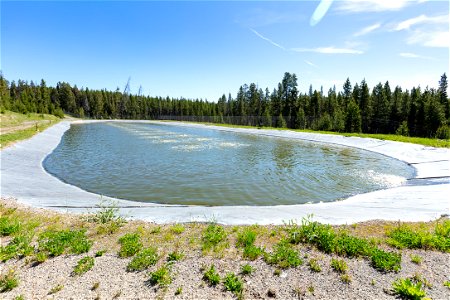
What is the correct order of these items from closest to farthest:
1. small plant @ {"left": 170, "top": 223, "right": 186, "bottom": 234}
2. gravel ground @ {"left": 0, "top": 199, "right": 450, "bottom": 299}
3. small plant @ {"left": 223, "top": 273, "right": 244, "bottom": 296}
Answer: gravel ground @ {"left": 0, "top": 199, "right": 450, "bottom": 299} < small plant @ {"left": 223, "top": 273, "right": 244, "bottom": 296} < small plant @ {"left": 170, "top": 223, "right": 186, "bottom": 234}

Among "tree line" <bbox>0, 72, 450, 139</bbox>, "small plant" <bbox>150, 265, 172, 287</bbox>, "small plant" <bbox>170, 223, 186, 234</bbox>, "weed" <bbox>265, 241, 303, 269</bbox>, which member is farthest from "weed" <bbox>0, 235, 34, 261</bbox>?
"tree line" <bbox>0, 72, 450, 139</bbox>

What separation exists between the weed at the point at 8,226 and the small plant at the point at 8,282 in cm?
218

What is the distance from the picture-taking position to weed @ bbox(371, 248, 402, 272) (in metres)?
5.60

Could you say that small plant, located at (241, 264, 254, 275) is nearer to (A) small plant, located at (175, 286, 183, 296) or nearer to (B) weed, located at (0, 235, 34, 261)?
(A) small plant, located at (175, 286, 183, 296)

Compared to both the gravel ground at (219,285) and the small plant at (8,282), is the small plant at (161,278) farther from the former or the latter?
the small plant at (8,282)

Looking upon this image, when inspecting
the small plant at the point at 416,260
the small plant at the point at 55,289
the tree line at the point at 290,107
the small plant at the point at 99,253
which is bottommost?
the small plant at the point at 55,289

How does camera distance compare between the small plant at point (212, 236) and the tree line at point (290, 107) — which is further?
the tree line at point (290, 107)

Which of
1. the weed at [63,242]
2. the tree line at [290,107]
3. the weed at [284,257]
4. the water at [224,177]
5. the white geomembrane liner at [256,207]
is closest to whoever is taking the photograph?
the weed at [284,257]

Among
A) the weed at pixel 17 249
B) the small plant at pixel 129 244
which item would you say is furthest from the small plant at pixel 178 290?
the weed at pixel 17 249

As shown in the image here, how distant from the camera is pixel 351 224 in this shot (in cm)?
798

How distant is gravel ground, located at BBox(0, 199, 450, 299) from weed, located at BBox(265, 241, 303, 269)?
0.47 ft

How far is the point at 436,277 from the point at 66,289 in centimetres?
743

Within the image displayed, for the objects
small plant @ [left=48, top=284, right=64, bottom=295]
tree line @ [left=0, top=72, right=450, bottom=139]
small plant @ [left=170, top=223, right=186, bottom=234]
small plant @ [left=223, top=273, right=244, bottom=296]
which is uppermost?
tree line @ [left=0, top=72, right=450, bottom=139]

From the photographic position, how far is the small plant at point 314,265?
5617mm
